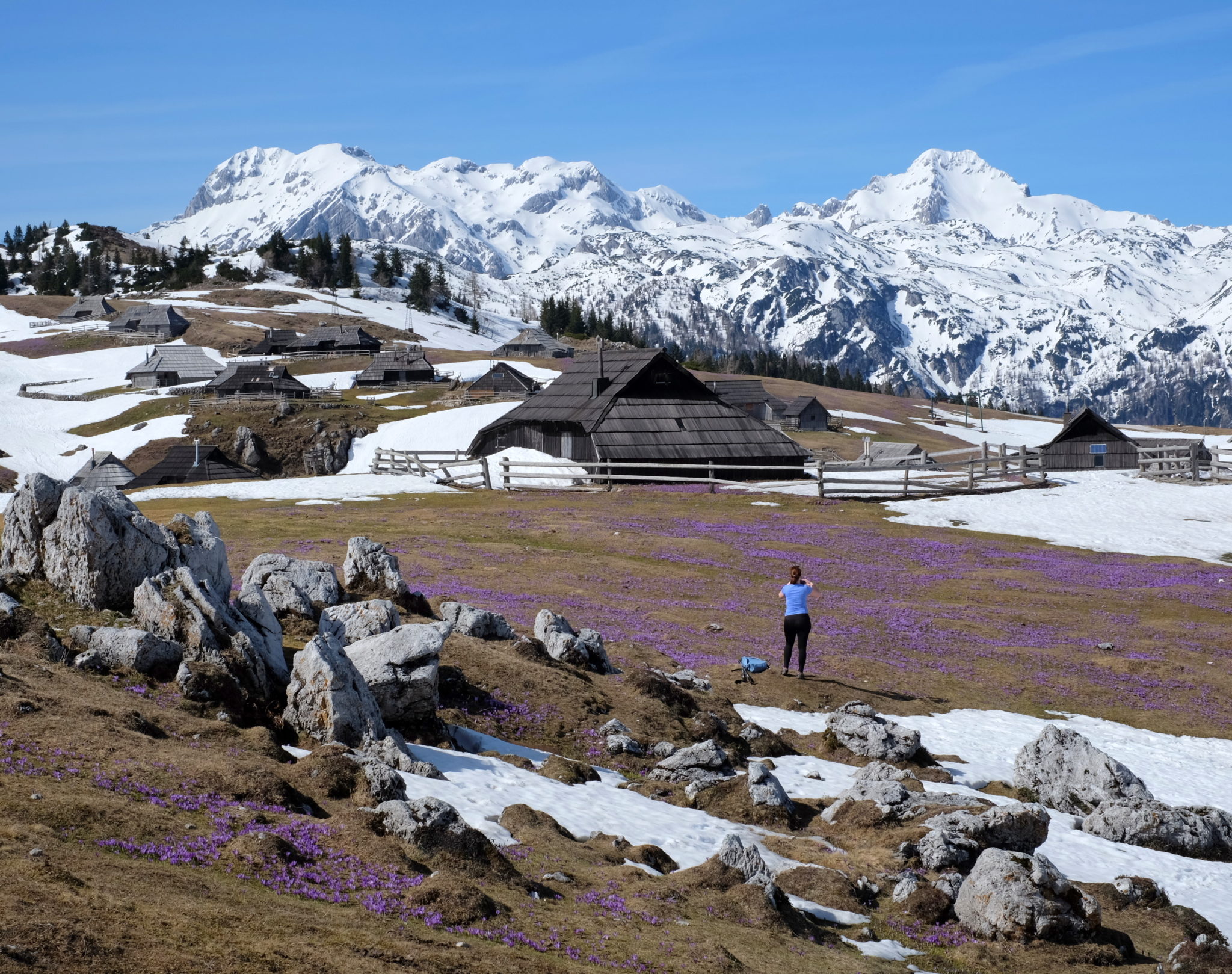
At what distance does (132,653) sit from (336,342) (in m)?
150

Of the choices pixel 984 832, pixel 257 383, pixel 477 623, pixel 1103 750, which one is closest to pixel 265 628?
pixel 477 623

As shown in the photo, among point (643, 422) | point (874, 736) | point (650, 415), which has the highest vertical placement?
point (650, 415)

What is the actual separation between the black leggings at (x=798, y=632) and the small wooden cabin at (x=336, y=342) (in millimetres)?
141698

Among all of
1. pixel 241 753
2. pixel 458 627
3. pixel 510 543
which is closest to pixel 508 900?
pixel 241 753

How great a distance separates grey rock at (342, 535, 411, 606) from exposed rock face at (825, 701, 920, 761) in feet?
30.9

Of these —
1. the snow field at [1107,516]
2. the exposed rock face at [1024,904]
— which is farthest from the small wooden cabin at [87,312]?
the exposed rock face at [1024,904]

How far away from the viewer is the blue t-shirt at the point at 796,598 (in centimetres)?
2259

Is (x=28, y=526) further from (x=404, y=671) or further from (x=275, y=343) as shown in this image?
(x=275, y=343)

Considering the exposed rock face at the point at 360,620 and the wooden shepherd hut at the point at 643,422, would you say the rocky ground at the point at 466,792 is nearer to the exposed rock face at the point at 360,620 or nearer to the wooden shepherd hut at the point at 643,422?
the exposed rock face at the point at 360,620

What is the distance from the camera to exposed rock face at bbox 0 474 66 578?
17.5m

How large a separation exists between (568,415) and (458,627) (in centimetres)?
4428

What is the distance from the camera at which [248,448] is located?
10112cm

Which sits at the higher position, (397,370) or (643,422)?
(397,370)

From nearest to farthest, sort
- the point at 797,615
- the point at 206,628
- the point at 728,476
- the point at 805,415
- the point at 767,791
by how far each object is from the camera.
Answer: the point at 206,628, the point at 767,791, the point at 797,615, the point at 728,476, the point at 805,415
